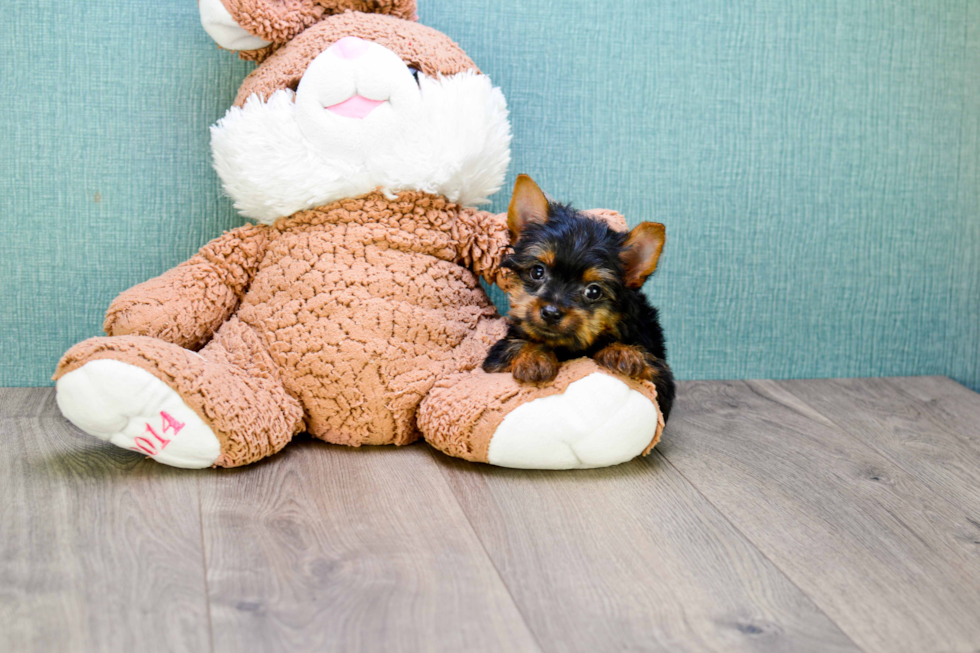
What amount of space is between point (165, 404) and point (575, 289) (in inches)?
26.5

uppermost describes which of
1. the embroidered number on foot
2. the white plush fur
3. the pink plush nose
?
the pink plush nose

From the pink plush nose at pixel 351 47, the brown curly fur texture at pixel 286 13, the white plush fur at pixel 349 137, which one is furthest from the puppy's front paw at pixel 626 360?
the brown curly fur texture at pixel 286 13

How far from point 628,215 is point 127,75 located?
3.62 feet

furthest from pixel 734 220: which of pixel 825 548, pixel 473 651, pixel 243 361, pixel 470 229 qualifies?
pixel 473 651

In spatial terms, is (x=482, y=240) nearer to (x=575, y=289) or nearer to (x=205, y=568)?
(x=575, y=289)

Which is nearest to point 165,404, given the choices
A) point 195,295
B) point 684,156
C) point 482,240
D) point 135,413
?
point 135,413

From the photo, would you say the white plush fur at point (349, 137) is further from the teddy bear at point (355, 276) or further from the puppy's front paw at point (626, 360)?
the puppy's front paw at point (626, 360)

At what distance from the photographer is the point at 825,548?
1.28 m

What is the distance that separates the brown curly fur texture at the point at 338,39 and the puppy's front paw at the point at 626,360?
590 mm

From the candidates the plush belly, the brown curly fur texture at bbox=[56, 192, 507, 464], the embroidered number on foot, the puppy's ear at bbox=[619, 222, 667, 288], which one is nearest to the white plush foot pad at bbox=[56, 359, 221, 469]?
the embroidered number on foot

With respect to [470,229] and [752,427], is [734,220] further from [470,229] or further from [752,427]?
[470,229]

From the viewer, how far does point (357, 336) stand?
1.52m

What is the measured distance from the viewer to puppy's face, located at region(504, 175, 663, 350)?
4.63ft

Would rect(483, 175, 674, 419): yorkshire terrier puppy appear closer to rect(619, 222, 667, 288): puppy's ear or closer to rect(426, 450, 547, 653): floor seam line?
rect(619, 222, 667, 288): puppy's ear
